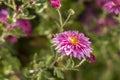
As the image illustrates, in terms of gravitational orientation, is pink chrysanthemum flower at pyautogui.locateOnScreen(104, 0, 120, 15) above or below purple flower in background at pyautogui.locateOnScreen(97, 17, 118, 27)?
below

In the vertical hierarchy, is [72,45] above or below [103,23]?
below

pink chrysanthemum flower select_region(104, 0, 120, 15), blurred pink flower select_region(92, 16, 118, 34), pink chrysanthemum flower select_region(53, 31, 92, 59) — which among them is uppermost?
blurred pink flower select_region(92, 16, 118, 34)

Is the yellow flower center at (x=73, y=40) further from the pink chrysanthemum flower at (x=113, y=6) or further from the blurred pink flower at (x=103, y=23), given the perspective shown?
the blurred pink flower at (x=103, y=23)

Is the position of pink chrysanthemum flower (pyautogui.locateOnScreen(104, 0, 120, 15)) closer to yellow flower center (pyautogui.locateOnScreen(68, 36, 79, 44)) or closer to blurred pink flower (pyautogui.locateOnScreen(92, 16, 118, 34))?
yellow flower center (pyautogui.locateOnScreen(68, 36, 79, 44))

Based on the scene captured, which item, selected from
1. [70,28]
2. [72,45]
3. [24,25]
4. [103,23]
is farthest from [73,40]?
[103,23]

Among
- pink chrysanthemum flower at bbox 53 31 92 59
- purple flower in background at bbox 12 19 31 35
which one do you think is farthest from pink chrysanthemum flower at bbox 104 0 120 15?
purple flower in background at bbox 12 19 31 35

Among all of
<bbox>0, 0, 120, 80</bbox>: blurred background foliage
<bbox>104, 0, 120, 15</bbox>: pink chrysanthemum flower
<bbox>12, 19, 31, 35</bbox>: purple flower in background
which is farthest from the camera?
<bbox>12, 19, 31, 35</bbox>: purple flower in background

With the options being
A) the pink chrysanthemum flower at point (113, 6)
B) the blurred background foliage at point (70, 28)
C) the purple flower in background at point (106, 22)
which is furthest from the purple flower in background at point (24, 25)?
the pink chrysanthemum flower at point (113, 6)

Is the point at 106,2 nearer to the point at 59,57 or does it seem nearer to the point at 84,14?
the point at 59,57

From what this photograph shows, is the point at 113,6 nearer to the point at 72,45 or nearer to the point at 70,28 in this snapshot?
the point at 72,45
